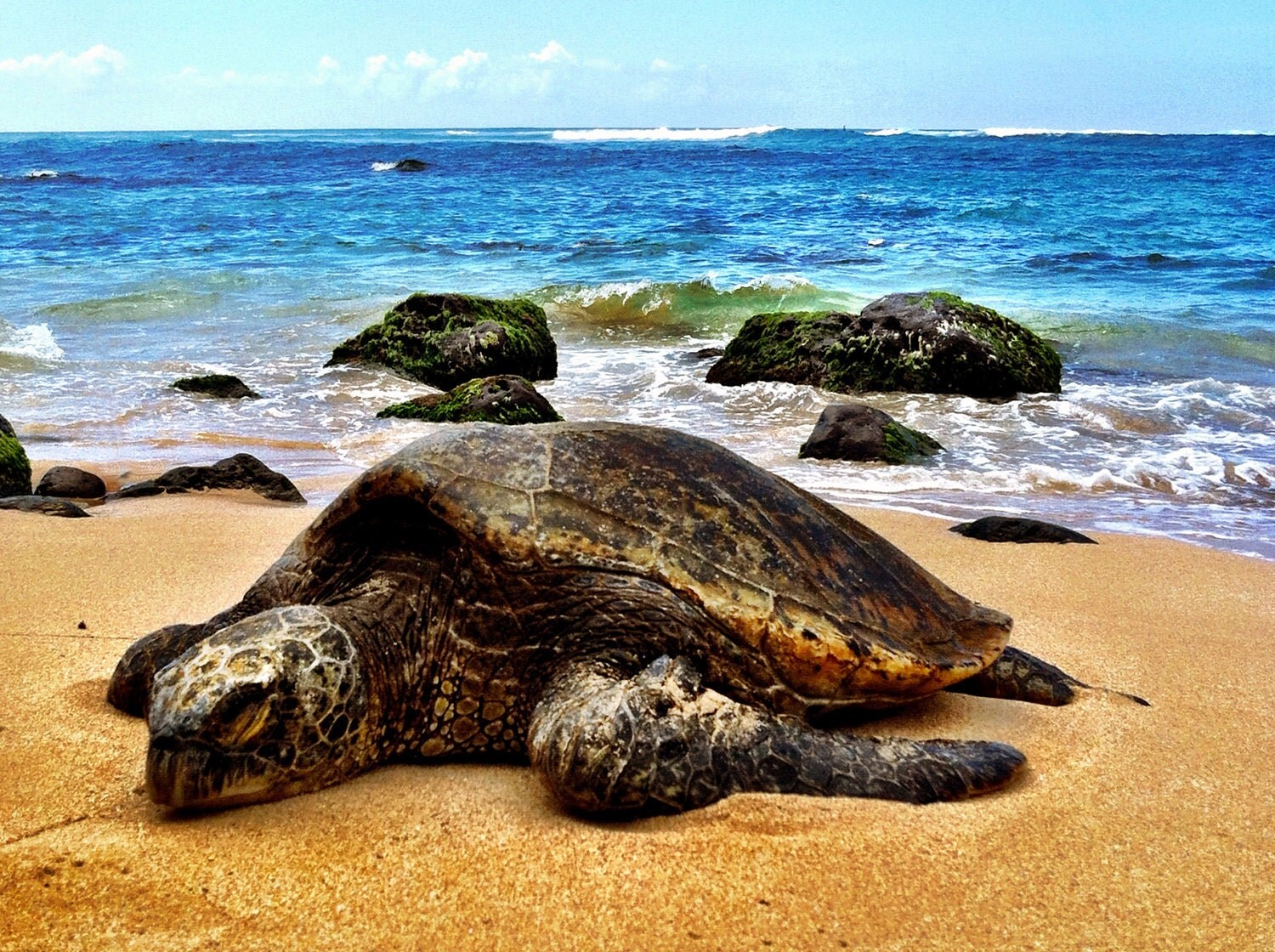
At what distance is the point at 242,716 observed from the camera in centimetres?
229

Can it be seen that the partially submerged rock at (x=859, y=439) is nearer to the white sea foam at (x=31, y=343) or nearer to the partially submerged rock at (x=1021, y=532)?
the partially submerged rock at (x=1021, y=532)

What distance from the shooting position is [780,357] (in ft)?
34.8

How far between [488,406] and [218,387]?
296 centimetres

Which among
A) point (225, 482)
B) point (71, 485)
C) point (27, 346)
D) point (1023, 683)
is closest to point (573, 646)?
point (1023, 683)

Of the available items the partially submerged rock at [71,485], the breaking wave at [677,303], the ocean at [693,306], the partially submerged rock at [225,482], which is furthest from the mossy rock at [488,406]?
the breaking wave at [677,303]

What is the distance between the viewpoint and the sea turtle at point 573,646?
2385 millimetres

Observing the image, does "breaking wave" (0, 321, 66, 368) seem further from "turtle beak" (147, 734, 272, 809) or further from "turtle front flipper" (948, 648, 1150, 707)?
"turtle front flipper" (948, 648, 1150, 707)

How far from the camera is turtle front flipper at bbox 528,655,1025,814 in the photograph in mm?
2400

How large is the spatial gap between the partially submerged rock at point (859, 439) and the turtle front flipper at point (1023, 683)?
4009 mm

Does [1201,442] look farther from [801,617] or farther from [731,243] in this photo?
[731,243]

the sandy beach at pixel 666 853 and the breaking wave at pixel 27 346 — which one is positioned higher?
the sandy beach at pixel 666 853

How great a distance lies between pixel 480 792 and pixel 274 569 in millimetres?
983

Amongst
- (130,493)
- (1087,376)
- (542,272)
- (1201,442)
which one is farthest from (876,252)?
(130,493)

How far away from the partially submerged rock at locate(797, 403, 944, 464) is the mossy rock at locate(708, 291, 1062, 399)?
7.96ft
